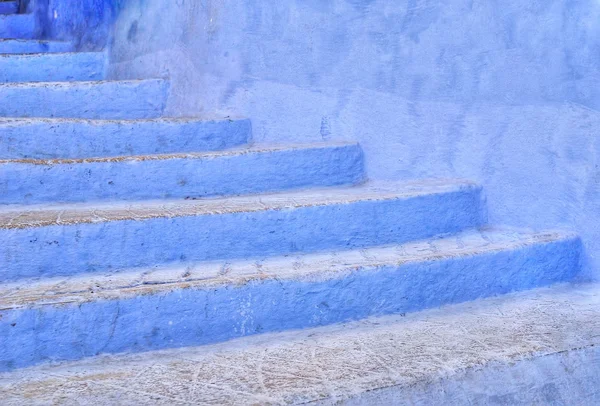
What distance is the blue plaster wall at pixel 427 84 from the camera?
2.32 meters

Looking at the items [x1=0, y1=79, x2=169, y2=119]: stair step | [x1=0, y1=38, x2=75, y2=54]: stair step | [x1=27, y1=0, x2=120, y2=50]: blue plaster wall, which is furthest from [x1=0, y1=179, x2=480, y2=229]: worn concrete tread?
[x1=0, y1=38, x2=75, y2=54]: stair step

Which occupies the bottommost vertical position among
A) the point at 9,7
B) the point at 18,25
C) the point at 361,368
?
the point at 361,368

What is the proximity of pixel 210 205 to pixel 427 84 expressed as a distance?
114 cm

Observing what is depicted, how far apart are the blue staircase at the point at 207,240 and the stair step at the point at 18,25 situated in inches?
106

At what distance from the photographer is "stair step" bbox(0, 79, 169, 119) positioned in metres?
2.82

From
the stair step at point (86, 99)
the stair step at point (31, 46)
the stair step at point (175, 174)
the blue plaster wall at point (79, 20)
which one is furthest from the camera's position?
the stair step at point (31, 46)

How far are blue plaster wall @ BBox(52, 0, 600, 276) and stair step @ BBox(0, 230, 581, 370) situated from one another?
Answer: 29cm

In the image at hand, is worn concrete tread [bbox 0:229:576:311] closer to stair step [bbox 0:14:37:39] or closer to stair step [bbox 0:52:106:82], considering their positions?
stair step [bbox 0:52:106:82]

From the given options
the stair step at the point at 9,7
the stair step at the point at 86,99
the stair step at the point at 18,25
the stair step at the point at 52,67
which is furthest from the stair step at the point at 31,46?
the stair step at the point at 9,7

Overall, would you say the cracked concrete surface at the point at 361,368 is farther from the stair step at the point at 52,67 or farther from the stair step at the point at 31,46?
the stair step at the point at 31,46

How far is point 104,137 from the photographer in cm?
254

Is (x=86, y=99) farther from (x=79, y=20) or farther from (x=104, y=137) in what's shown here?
(x=79, y=20)

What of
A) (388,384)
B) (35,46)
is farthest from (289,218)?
(35,46)

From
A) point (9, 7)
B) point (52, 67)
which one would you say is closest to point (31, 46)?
point (52, 67)
